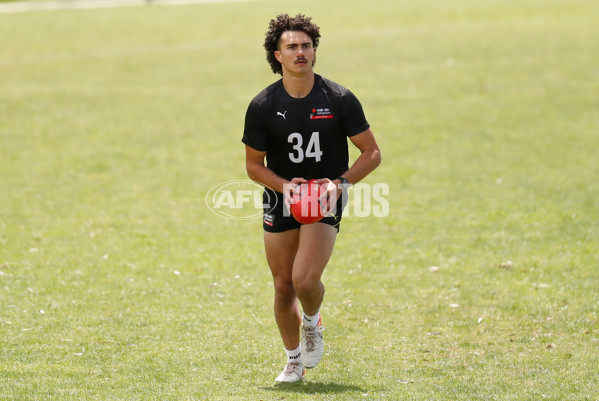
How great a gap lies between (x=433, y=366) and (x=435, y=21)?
26.3 meters

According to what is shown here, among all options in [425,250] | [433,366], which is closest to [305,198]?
[433,366]

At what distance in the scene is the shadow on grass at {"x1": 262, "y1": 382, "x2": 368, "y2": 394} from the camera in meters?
7.34

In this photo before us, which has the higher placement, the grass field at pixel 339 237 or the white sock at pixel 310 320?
the white sock at pixel 310 320

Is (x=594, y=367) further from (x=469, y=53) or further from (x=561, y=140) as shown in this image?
(x=469, y=53)

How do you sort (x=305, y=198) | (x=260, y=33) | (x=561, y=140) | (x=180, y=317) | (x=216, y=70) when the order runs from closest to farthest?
(x=305, y=198) < (x=180, y=317) < (x=561, y=140) < (x=216, y=70) < (x=260, y=33)

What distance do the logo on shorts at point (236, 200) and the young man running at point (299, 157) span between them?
21.7 feet

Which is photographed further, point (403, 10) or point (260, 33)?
point (403, 10)

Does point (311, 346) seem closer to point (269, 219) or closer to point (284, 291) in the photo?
point (284, 291)

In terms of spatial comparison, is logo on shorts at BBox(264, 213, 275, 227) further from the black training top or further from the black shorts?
the black training top

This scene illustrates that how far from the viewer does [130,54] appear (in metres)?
28.2

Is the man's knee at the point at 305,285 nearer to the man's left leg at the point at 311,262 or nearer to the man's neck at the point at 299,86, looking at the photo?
the man's left leg at the point at 311,262

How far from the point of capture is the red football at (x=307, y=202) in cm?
724

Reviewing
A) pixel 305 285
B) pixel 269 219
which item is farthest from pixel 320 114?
pixel 305 285

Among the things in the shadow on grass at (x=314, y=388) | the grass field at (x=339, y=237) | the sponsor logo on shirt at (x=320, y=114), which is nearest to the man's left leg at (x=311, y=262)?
the shadow on grass at (x=314, y=388)
